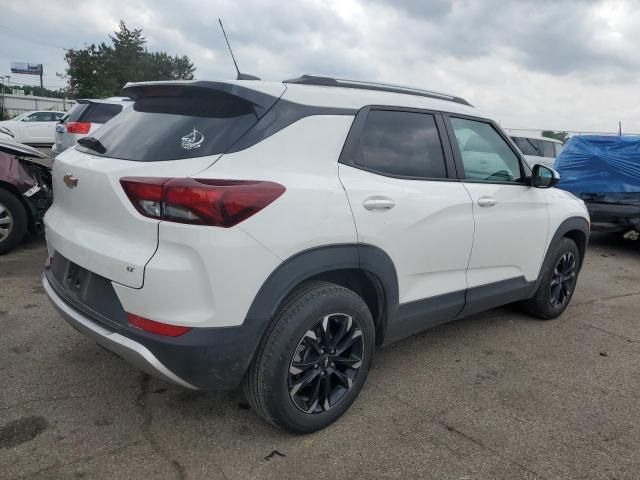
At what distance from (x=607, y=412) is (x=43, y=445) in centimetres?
299

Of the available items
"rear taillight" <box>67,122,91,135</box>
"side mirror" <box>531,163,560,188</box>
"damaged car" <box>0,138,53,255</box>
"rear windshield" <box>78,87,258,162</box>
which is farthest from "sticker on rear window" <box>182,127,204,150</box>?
"rear taillight" <box>67,122,91,135</box>

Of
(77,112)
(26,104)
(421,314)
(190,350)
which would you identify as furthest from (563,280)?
(26,104)

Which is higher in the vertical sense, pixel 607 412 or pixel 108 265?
pixel 108 265

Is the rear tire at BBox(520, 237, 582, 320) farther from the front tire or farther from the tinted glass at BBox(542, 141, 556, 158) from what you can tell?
the tinted glass at BBox(542, 141, 556, 158)

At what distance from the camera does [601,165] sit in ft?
25.3

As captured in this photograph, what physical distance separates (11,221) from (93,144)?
11.3 feet

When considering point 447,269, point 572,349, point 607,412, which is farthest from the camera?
point 572,349

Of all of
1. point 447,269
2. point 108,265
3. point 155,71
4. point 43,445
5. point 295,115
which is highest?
point 155,71

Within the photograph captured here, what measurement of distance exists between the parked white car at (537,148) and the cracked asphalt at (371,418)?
10.6 m

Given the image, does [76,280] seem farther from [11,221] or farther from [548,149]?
[548,149]

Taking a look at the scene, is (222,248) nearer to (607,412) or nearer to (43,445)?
(43,445)

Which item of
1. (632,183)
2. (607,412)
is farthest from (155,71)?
(607,412)

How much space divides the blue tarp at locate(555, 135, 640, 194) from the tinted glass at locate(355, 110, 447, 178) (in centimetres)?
547

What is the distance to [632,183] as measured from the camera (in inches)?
293
